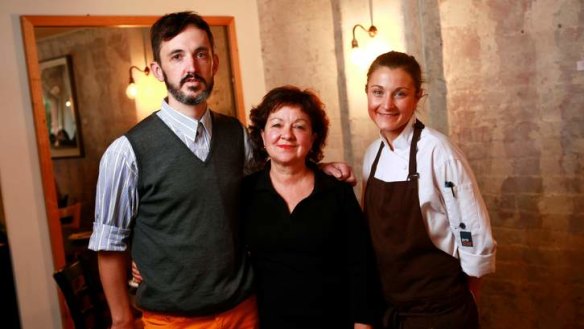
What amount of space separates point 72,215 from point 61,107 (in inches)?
28.3

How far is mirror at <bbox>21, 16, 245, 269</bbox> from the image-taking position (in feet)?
10.2

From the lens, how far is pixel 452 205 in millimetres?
1806

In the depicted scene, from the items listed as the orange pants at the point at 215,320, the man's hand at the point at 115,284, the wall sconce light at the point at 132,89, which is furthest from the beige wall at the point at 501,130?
the orange pants at the point at 215,320

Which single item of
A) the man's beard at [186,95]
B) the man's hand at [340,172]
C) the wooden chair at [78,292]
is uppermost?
the man's beard at [186,95]

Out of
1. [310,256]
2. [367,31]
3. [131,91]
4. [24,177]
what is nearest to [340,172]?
[310,256]

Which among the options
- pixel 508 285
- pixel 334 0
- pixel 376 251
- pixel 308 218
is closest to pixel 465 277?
pixel 376 251

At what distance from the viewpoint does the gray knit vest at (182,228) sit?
1.68 metres

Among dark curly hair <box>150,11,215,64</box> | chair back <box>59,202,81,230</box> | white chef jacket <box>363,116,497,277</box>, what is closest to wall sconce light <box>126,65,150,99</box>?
chair back <box>59,202,81,230</box>

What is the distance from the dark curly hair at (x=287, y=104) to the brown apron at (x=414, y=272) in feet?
1.15

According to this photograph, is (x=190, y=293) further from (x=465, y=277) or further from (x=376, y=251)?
(x=465, y=277)

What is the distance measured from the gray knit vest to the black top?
0.35 ft

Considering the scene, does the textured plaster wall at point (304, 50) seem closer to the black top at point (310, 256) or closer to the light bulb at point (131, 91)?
the light bulb at point (131, 91)

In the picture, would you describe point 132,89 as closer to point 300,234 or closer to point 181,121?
point 181,121

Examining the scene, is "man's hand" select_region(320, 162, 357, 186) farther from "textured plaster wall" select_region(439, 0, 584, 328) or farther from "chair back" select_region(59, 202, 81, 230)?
"chair back" select_region(59, 202, 81, 230)
